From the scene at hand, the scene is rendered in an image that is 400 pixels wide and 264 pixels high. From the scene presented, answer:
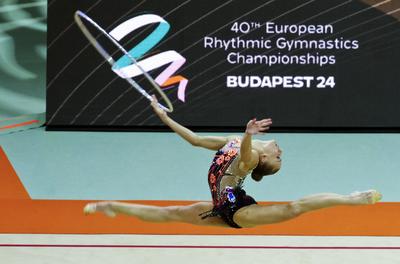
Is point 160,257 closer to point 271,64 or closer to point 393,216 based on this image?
point 393,216

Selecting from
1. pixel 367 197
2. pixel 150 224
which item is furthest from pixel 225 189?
pixel 150 224

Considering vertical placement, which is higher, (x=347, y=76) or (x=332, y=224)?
(x=347, y=76)

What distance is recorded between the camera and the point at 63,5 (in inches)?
446

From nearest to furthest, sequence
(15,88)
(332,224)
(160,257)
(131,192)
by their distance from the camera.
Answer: (160,257) → (332,224) → (131,192) → (15,88)

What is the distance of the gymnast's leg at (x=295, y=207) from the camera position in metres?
4.52

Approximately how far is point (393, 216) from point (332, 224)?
0.63 m

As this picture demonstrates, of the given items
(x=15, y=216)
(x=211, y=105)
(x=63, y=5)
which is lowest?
(x=15, y=216)

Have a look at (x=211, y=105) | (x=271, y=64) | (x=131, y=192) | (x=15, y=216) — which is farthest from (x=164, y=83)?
(x=15, y=216)

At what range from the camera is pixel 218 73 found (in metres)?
11.5

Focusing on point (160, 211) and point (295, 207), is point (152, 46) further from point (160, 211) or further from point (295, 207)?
point (295, 207)

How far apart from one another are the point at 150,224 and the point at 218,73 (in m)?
3.80

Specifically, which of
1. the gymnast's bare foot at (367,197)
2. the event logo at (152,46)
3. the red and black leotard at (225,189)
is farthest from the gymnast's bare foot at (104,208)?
the event logo at (152,46)

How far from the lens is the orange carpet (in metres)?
7.80

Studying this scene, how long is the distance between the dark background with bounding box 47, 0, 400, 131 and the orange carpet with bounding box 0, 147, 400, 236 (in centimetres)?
304
